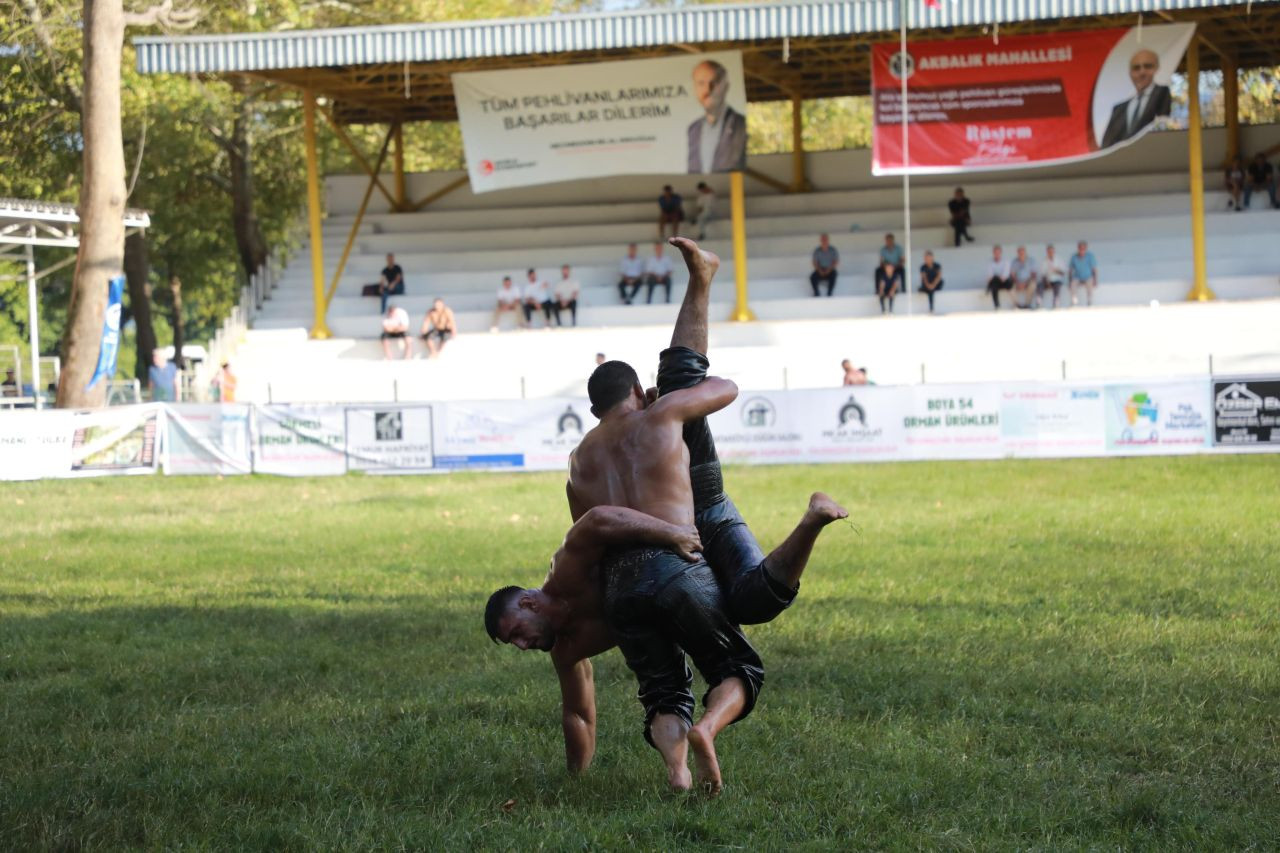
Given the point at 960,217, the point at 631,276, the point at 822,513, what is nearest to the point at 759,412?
the point at 631,276

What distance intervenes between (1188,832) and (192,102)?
122ft

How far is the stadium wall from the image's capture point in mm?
33094

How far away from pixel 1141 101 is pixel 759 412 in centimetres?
1100

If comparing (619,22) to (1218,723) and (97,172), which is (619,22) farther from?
(1218,723)

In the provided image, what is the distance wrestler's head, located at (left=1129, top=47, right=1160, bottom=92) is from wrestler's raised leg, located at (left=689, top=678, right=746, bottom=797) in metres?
24.1

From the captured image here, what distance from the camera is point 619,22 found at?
26891 millimetres

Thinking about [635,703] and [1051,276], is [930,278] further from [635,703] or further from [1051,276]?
[635,703]

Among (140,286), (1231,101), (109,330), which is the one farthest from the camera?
(140,286)

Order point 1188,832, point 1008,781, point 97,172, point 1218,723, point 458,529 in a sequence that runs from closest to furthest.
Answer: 1. point 1188,832
2. point 1008,781
3. point 1218,723
4. point 458,529
5. point 97,172

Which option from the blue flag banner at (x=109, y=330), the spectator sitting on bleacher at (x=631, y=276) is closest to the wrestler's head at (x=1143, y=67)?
the spectator sitting on bleacher at (x=631, y=276)

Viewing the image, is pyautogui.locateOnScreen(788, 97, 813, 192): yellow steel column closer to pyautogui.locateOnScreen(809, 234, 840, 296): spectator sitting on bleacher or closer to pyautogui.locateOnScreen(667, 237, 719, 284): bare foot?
pyautogui.locateOnScreen(809, 234, 840, 296): spectator sitting on bleacher

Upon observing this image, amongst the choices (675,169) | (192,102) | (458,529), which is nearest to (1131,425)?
(458,529)

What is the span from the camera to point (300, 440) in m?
21.8

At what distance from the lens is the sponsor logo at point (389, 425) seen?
70.1 ft
